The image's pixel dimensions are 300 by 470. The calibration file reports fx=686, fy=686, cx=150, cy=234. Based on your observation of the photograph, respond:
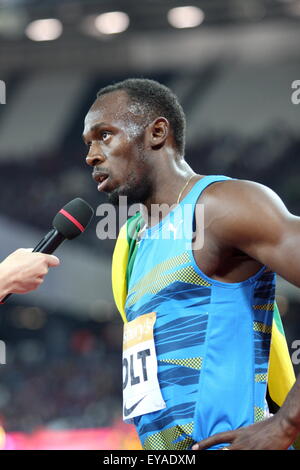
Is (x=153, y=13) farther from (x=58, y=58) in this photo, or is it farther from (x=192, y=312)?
(x=192, y=312)

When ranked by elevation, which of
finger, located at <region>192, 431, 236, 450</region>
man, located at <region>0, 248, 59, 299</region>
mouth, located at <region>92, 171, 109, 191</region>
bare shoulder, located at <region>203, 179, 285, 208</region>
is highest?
mouth, located at <region>92, 171, 109, 191</region>

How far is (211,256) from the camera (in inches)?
83.7

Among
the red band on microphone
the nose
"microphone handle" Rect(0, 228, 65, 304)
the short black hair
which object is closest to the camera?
"microphone handle" Rect(0, 228, 65, 304)

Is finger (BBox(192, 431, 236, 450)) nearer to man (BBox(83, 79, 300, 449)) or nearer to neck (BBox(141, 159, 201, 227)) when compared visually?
man (BBox(83, 79, 300, 449))

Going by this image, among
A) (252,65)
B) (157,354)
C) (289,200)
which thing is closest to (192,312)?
(157,354)

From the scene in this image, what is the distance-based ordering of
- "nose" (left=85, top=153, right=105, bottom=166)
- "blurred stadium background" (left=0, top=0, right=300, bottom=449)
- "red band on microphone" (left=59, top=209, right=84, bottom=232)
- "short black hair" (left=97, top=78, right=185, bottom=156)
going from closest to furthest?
"red band on microphone" (left=59, top=209, right=84, bottom=232)
"nose" (left=85, top=153, right=105, bottom=166)
"short black hair" (left=97, top=78, right=185, bottom=156)
"blurred stadium background" (left=0, top=0, right=300, bottom=449)

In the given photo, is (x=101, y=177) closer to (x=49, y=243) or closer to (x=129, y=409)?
(x=49, y=243)

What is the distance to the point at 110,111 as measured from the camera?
249 cm

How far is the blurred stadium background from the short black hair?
33.6 feet

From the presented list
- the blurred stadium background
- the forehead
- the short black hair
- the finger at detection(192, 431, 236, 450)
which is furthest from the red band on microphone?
the blurred stadium background

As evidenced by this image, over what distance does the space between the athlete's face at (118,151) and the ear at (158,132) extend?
38 millimetres

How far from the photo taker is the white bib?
215cm

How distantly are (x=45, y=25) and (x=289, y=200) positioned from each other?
620cm

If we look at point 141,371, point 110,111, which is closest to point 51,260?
point 141,371
